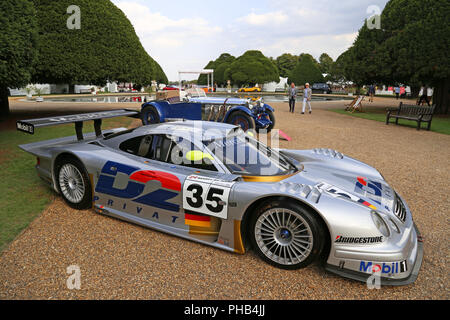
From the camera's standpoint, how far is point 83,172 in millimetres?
4086

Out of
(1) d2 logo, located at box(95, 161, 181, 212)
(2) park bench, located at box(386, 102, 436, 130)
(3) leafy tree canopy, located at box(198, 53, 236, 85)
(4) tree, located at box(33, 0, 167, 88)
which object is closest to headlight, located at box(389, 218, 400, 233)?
(1) d2 logo, located at box(95, 161, 181, 212)

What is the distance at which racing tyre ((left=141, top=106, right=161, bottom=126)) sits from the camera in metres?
11.1

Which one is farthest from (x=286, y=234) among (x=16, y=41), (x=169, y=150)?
(x=16, y=41)

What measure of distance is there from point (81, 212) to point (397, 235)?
13.3 ft

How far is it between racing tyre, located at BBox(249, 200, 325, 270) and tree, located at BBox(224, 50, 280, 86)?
5506 centimetres

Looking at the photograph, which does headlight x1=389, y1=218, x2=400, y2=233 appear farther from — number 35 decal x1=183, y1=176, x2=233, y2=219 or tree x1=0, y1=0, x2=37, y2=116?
tree x1=0, y1=0, x2=37, y2=116

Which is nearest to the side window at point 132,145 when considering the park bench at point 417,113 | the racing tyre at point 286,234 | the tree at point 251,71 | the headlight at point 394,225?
the racing tyre at point 286,234

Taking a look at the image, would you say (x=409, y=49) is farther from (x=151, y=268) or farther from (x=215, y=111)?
(x=151, y=268)

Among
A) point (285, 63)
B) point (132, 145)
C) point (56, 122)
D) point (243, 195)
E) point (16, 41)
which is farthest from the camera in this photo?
point (285, 63)

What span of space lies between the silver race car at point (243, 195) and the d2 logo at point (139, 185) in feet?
0.04

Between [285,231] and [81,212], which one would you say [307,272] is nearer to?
[285,231]

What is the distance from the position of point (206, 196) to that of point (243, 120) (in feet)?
24.1

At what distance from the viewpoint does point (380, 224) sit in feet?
9.02
